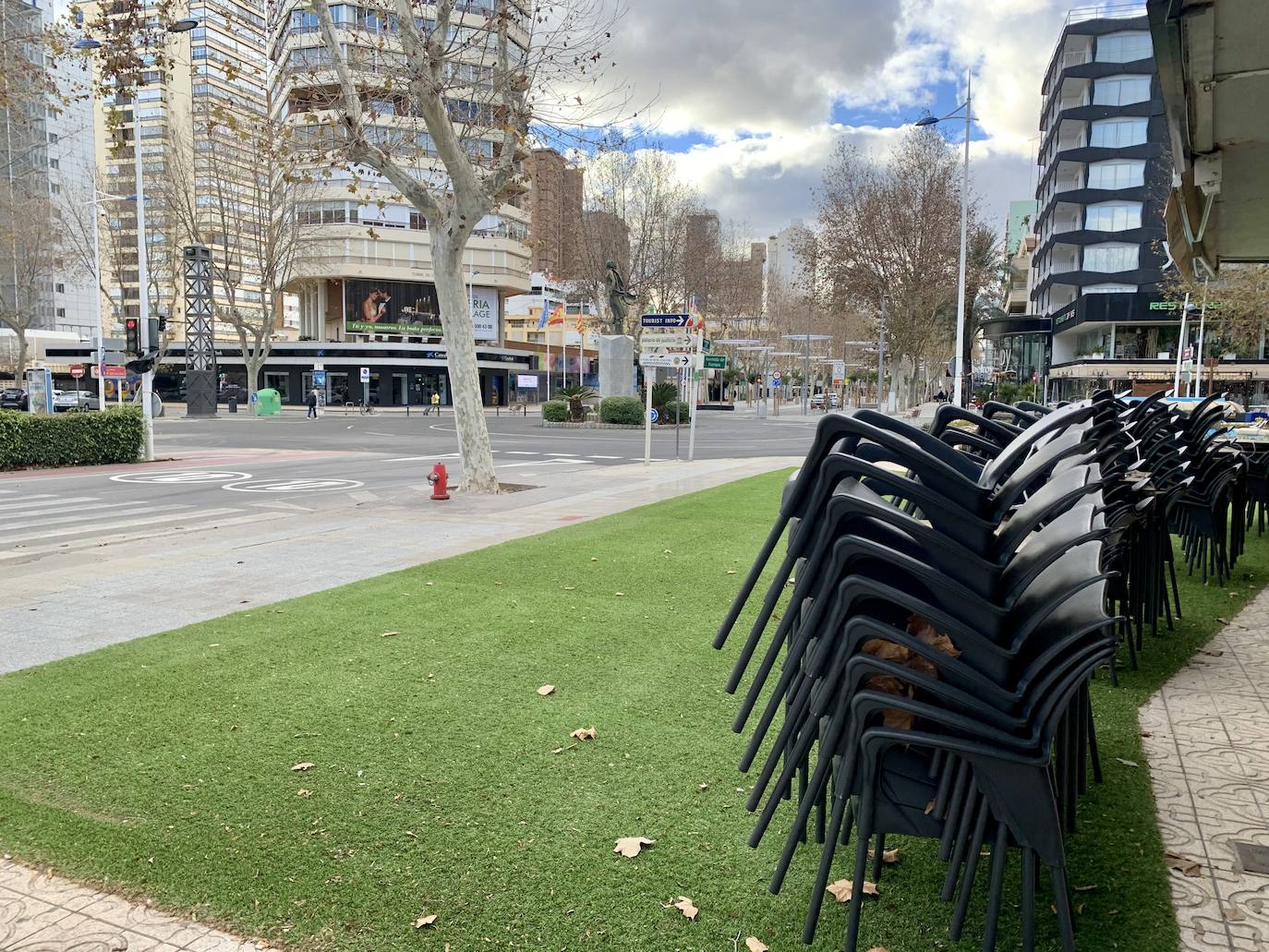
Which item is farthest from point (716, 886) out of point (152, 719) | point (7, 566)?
point (7, 566)

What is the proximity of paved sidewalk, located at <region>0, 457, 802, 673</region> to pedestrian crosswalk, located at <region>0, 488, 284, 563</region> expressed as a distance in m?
0.36

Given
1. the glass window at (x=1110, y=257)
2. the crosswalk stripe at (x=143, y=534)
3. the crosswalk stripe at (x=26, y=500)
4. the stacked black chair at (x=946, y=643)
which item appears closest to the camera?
the stacked black chair at (x=946, y=643)

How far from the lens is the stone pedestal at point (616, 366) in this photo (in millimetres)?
40500

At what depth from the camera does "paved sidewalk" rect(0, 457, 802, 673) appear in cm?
630

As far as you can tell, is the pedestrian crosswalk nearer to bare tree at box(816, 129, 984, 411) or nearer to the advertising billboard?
bare tree at box(816, 129, 984, 411)

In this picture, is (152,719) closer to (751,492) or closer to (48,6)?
(751,492)

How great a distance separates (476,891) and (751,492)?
461 inches

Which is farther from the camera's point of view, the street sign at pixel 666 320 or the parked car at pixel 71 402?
the parked car at pixel 71 402

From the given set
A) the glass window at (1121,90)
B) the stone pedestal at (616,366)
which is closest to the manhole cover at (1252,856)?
the stone pedestal at (616,366)

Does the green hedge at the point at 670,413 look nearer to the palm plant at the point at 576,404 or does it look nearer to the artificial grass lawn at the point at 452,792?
the palm plant at the point at 576,404

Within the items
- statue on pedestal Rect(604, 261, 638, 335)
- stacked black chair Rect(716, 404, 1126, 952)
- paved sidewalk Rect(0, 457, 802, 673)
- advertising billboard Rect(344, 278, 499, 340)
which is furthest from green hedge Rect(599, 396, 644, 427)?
stacked black chair Rect(716, 404, 1126, 952)

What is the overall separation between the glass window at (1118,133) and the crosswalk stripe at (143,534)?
207 ft

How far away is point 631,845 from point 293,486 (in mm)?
14725

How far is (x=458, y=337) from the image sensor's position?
1377 cm
